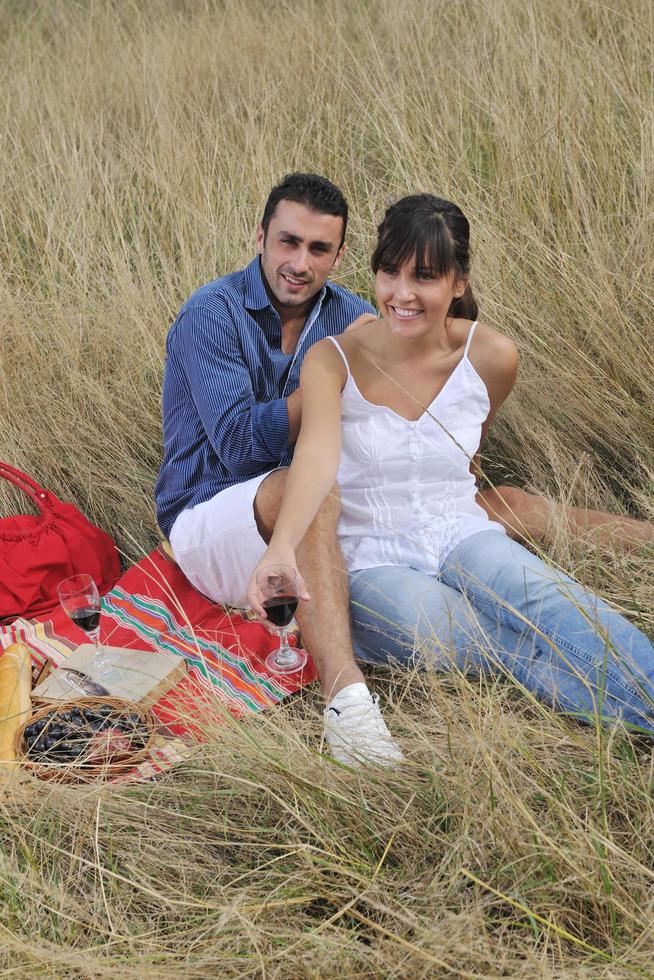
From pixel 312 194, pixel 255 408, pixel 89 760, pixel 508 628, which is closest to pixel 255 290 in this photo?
pixel 312 194

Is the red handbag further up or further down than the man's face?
further down

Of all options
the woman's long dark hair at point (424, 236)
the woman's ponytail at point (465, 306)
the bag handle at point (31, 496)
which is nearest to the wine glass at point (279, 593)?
the woman's long dark hair at point (424, 236)

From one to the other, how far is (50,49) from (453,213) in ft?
16.4

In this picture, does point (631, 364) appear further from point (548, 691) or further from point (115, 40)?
point (115, 40)

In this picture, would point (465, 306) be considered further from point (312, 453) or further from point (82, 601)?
point (82, 601)

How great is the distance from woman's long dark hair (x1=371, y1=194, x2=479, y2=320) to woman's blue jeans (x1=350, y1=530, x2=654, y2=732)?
31.7 inches

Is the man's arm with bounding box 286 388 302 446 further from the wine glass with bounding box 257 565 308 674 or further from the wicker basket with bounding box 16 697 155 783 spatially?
the wicker basket with bounding box 16 697 155 783

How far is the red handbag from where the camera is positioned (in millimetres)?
3438

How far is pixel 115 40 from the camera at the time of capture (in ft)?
21.6

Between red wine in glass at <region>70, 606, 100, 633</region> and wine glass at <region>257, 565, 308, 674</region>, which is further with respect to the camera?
red wine in glass at <region>70, 606, 100, 633</region>

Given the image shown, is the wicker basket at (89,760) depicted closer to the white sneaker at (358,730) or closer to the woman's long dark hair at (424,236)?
the white sneaker at (358,730)

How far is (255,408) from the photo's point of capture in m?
3.25

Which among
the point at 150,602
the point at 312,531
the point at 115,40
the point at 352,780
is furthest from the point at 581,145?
the point at 115,40

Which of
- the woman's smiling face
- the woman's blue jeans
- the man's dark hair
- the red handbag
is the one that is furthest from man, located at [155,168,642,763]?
the woman's smiling face
